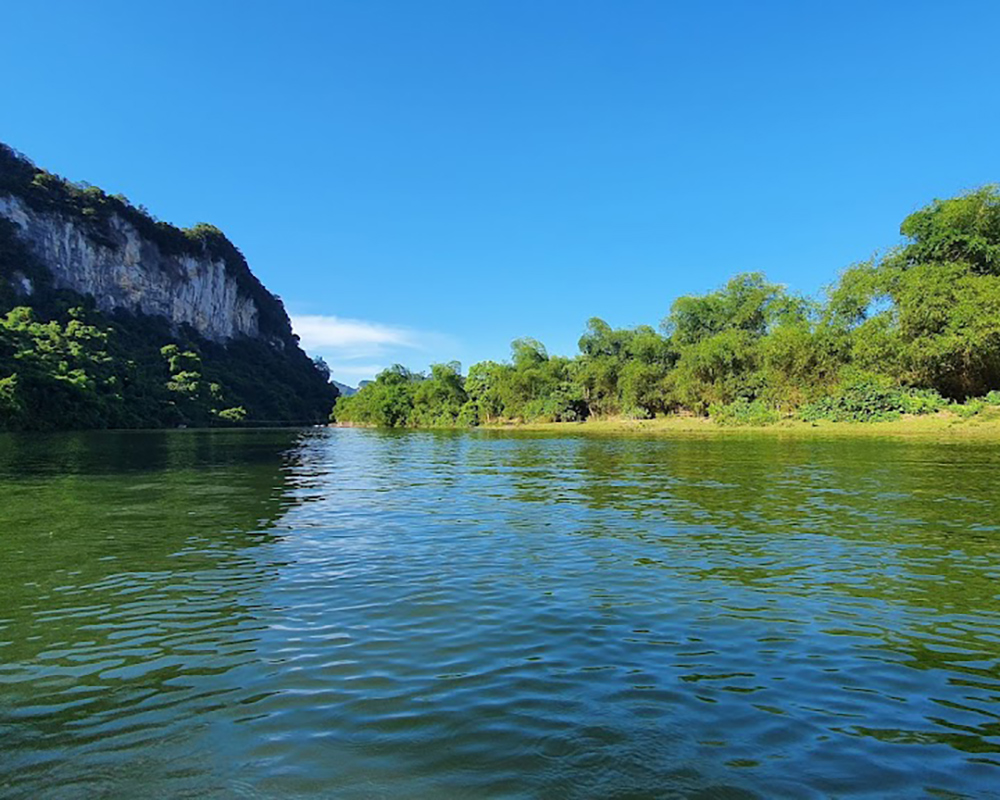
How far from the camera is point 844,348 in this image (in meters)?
83.8

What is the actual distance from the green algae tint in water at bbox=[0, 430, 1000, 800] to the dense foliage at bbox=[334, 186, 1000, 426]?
58096mm

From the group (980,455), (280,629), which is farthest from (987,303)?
(280,629)

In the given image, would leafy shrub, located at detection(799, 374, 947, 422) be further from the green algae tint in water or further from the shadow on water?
the shadow on water

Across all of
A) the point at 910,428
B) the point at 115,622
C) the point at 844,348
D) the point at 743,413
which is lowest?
the point at 115,622

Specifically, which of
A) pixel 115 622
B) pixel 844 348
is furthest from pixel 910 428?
pixel 115 622

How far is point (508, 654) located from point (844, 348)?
88.9 meters

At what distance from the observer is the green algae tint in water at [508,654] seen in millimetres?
5371

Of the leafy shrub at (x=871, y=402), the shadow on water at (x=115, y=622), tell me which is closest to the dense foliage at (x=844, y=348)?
the leafy shrub at (x=871, y=402)

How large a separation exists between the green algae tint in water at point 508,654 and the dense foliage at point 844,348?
5810 cm

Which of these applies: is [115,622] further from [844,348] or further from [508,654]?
[844,348]

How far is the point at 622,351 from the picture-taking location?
475 feet

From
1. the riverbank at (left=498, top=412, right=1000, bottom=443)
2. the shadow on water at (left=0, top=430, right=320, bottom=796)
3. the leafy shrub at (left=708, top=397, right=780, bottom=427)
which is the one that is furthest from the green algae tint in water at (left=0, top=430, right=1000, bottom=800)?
the leafy shrub at (left=708, top=397, right=780, bottom=427)

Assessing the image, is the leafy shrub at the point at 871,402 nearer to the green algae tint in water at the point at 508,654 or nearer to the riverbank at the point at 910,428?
the riverbank at the point at 910,428

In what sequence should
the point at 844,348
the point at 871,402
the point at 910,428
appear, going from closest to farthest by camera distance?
the point at 910,428 < the point at 871,402 < the point at 844,348
